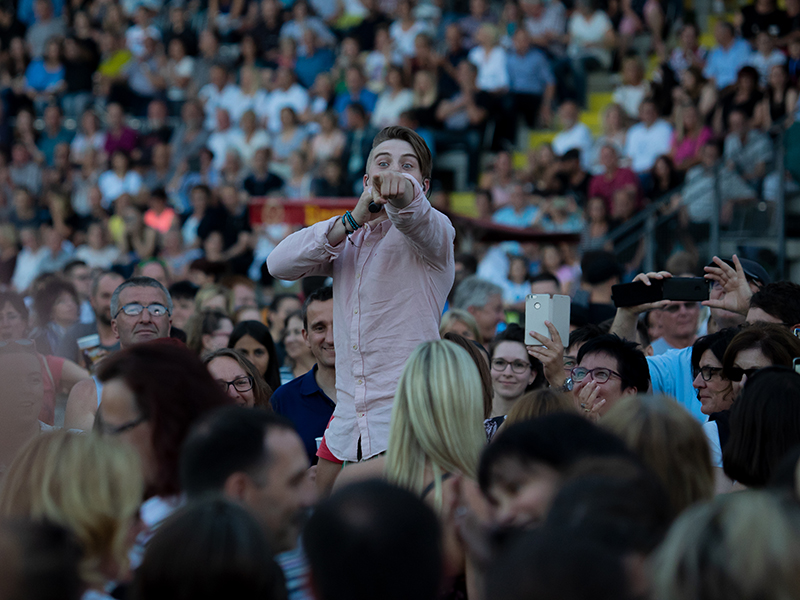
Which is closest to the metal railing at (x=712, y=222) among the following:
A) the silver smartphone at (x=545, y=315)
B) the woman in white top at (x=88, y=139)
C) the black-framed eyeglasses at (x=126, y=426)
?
the silver smartphone at (x=545, y=315)

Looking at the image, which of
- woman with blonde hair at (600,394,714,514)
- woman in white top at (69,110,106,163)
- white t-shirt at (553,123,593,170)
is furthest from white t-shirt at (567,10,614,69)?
woman with blonde hair at (600,394,714,514)

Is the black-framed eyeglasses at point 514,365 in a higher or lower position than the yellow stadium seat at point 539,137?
lower

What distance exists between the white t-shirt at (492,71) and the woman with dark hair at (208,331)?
722cm

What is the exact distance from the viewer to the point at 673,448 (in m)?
2.50

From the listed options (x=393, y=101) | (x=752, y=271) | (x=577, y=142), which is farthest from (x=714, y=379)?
(x=393, y=101)

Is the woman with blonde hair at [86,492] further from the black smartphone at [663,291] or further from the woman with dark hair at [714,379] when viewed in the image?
the black smartphone at [663,291]

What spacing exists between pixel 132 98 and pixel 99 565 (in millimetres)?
14756

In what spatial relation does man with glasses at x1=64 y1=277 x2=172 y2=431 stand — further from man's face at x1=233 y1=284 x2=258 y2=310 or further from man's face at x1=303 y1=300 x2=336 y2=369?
man's face at x1=233 y1=284 x2=258 y2=310

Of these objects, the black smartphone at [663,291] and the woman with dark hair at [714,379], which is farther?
the black smartphone at [663,291]

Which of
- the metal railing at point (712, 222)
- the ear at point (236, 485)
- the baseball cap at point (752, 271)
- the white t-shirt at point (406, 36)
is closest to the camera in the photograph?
the ear at point (236, 485)

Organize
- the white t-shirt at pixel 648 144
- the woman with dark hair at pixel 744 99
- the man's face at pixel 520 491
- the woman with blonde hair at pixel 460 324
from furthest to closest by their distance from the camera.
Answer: the white t-shirt at pixel 648 144, the woman with dark hair at pixel 744 99, the woman with blonde hair at pixel 460 324, the man's face at pixel 520 491

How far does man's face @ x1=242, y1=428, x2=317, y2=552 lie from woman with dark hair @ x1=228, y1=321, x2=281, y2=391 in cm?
312

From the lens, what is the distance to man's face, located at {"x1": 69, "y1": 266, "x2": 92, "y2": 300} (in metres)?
9.09

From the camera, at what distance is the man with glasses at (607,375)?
3.95 m
